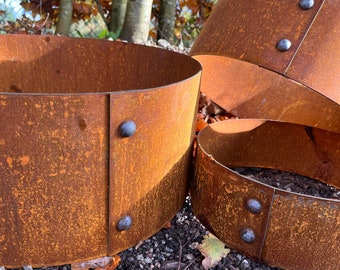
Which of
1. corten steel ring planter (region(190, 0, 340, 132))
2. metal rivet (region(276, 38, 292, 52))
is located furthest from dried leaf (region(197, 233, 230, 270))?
metal rivet (region(276, 38, 292, 52))

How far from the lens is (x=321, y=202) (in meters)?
1.63

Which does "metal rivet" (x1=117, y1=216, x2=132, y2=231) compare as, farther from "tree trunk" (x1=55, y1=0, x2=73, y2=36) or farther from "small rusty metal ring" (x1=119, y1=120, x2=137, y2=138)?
"tree trunk" (x1=55, y1=0, x2=73, y2=36)

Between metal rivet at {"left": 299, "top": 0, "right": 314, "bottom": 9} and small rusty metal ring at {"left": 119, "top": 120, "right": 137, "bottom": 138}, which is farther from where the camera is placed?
metal rivet at {"left": 299, "top": 0, "right": 314, "bottom": 9}

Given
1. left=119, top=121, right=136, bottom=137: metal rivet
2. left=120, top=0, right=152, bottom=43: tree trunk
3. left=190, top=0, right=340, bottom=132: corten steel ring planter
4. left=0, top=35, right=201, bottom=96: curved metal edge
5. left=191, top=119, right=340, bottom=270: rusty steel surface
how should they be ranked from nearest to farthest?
left=119, top=121, right=136, bottom=137: metal rivet → left=191, top=119, right=340, bottom=270: rusty steel surface → left=190, top=0, right=340, bottom=132: corten steel ring planter → left=0, top=35, right=201, bottom=96: curved metal edge → left=120, top=0, right=152, bottom=43: tree trunk

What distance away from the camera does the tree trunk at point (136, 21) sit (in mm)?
4125

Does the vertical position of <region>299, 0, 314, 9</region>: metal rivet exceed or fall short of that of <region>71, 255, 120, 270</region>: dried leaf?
it exceeds it

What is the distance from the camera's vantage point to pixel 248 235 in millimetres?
1768

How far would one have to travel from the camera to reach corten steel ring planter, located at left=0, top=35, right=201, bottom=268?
142 centimetres

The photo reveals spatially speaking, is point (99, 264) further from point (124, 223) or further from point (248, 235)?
point (248, 235)

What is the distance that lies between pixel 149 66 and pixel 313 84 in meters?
0.92

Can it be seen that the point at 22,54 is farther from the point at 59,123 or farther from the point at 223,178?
the point at 223,178

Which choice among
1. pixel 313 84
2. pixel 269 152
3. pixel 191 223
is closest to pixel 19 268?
pixel 191 223

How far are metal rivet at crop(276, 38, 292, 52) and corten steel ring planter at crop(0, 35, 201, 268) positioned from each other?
512mm

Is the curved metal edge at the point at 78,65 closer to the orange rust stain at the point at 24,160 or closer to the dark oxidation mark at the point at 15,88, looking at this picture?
the dark oxidation mark at the point at 15,88
